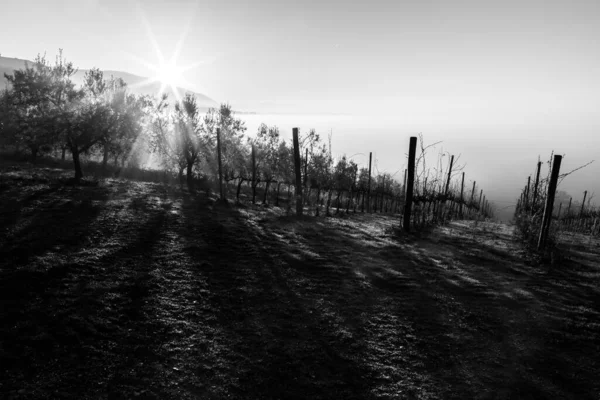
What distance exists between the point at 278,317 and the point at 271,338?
84 centimetres

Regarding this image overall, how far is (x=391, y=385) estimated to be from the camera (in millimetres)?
5137

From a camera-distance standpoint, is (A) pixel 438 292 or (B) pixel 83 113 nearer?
(A) pixel 438 292

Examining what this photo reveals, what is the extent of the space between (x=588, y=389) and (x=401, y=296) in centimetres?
385

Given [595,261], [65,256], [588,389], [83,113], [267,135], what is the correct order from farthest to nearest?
[267,135], [83,113], [595,261], [65,256], [588,389]

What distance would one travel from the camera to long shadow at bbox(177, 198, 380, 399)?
16.5 ft

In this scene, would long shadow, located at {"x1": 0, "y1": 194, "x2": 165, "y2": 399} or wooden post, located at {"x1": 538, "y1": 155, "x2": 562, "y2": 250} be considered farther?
wooden post, located at {"x1": 538, "y1": 155, "x2": 562, "y2": 250}

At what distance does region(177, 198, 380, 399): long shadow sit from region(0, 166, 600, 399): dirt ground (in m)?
0.03

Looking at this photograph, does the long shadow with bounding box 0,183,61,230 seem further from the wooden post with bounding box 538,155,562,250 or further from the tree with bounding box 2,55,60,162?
the wooden post with bounding box 538,155,562,250

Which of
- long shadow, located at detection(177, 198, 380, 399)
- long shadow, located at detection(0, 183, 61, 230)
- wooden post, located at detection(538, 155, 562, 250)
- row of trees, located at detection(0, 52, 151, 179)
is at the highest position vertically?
row of trees, located at detection(0, 52, 151, 179)

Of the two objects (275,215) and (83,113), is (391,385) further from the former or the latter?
(83,113)

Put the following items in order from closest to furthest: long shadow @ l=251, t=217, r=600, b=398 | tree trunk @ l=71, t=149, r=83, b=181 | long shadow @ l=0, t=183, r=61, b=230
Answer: long shadow @ l=251, t=217, r=600, b=398
long shadow @ l=0, t=183, r=61, b=230
tree trunk @ l=71, t=149, r=83, b=181

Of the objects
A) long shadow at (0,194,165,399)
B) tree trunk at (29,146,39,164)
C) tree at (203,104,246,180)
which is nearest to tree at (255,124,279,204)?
tree at (203,104,246,180)

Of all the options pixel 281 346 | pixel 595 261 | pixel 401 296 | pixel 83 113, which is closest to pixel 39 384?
pixel 281 346

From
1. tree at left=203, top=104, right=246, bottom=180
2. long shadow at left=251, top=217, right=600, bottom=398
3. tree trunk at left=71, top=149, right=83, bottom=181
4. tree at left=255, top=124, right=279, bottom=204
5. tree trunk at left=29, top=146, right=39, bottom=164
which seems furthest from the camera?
tree at left=255, top=124, right=279, bottom=204
